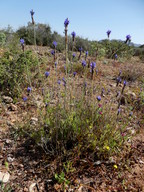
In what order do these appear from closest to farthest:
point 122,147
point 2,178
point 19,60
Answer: point 2,178 < point 122,147 < point 19,60

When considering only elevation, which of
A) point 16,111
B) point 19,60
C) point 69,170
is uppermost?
point 19,60

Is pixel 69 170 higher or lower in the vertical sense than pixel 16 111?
lower

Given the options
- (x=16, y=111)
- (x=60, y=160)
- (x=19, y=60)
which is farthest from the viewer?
(x=19, y=60)

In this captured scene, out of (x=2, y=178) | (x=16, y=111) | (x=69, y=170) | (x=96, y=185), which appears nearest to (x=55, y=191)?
(x=69, y=170)

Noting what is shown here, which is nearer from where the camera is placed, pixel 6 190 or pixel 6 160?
pixel 6 190

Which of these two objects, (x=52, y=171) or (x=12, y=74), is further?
(x=12, y=74)

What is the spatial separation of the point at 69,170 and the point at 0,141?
935mm

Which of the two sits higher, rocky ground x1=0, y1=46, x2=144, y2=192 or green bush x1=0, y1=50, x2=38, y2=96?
green bush x1=0, y1=50, x2=38, y2=96

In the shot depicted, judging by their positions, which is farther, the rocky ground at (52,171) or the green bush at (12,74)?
the green bush at (12,74)

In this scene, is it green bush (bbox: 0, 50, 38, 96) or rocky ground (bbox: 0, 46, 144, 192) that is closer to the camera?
rocky ground (bbox: 0, 46, 144, 192)

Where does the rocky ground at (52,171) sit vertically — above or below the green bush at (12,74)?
below

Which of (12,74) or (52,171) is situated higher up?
(12,74)

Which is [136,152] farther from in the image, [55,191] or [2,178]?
[2,178]

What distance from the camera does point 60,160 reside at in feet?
5.46
